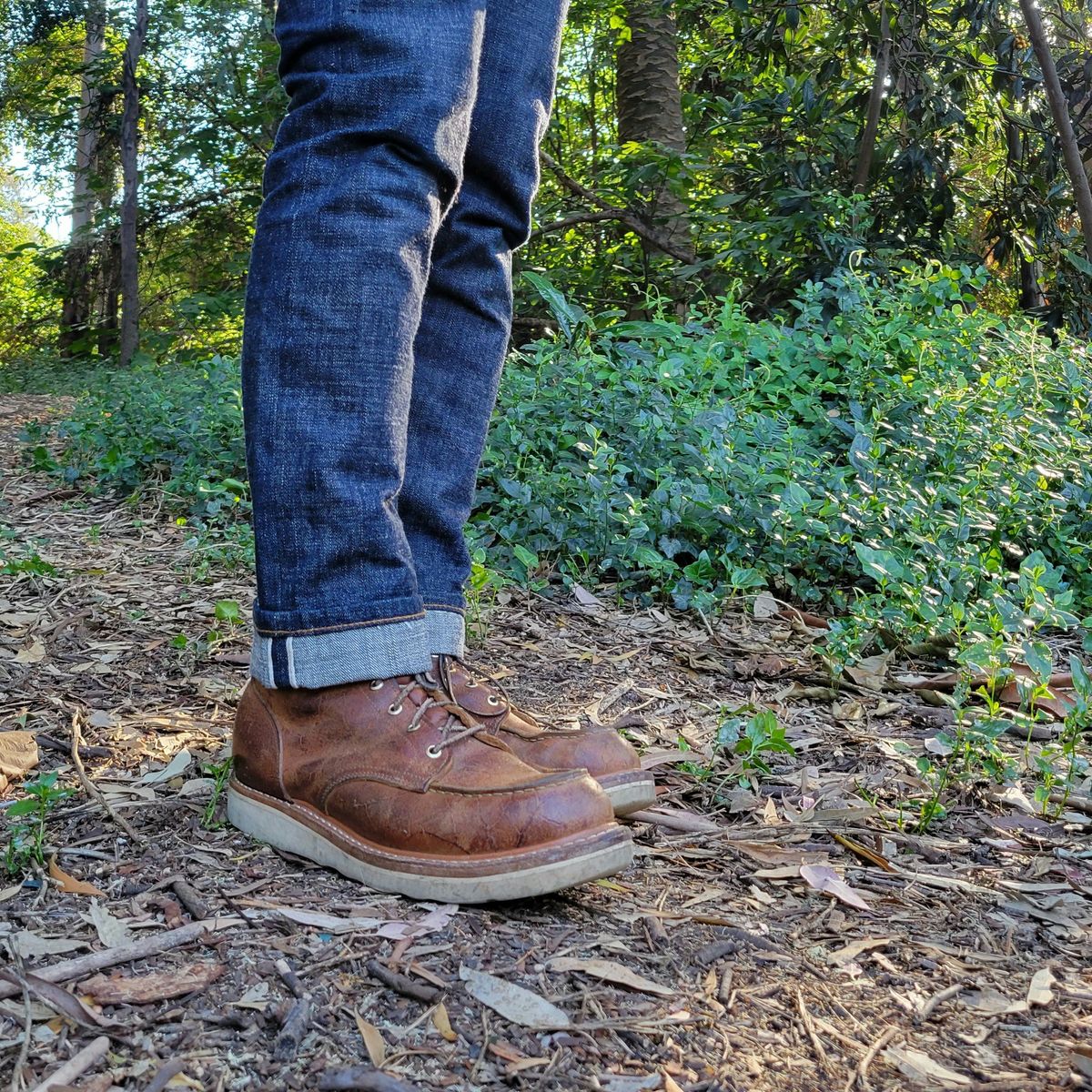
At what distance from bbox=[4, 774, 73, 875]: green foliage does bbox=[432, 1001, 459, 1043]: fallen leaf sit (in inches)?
20.5

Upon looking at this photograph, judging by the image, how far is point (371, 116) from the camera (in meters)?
1.17

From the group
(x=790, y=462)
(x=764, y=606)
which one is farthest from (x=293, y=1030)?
(x=790, y=462)

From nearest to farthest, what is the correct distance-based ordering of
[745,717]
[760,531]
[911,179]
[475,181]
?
[475,181] → [745,717] → [760,531] → [911,179]

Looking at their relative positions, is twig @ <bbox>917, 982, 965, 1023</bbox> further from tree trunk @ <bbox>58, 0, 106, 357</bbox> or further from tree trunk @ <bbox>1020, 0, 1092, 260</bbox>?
tree trunk @ <bbox>58, 0, 106, 357</bbox>

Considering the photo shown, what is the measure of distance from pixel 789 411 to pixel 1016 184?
321 cm

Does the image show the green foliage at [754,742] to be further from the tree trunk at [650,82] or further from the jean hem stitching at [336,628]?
the tree trunk at [650,82]

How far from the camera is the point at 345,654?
3.98 ft

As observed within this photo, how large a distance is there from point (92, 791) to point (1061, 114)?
5.37 meters

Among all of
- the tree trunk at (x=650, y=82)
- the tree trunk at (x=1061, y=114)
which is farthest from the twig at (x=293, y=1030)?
the tree trunk at (x=650, y=82)

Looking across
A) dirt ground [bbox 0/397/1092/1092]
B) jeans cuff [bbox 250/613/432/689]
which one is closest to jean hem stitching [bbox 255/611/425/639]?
jeans cuff [bbox 250/613/432/689]

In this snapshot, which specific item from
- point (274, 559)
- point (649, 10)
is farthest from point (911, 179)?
point (274, 559)

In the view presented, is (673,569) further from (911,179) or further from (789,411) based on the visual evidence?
(911,179)

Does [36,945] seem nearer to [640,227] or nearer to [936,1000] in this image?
[936,1000]

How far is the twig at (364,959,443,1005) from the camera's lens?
0.96m
